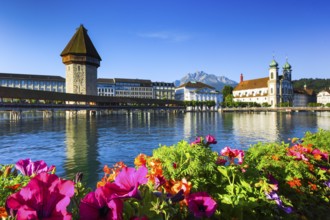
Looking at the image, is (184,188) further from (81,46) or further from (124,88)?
(124,88)

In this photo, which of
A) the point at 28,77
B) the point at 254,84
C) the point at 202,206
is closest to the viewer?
the point at 202,206

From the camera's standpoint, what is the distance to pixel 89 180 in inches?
358

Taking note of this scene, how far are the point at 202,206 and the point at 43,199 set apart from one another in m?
1.10

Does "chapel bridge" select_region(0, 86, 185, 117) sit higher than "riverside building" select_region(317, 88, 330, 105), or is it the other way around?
"riverside building" select_region(317, 88, 330, 105)

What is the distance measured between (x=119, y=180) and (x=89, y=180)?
8.02m

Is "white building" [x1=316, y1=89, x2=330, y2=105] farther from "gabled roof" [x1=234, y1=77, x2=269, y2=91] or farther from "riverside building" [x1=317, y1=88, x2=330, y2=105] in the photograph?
"gabled roof" [x1=234, y1=77, x2=269, y2=91]

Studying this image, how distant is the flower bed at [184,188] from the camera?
54.1 inches

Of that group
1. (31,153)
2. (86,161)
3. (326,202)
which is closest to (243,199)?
(326,202)

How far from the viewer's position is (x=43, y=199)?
1.34m

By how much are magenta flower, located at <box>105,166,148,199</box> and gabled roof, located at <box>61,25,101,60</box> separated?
274 ft

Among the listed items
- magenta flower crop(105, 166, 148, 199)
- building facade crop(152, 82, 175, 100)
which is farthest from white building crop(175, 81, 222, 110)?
magenta flower crop(105, 166, 148, 199)

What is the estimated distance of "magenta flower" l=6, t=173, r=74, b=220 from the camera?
1317mm

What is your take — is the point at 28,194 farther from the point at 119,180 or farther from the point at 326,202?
the point at 326,202

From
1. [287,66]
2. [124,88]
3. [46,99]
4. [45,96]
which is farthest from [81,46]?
[287,66]
